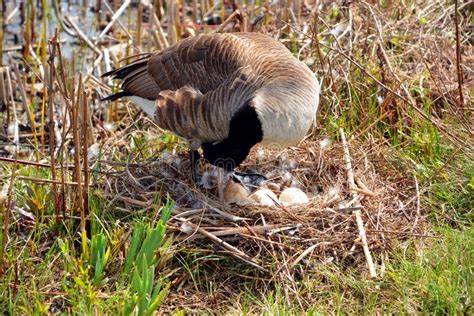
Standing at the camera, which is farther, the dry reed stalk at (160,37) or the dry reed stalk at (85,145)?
the dry reed stalk at (160,37)

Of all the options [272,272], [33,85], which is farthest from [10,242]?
[33,85]

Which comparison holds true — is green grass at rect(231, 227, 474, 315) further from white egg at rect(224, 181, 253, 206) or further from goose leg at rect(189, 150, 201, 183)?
goose leg at rect(189, 150, 201, 183)

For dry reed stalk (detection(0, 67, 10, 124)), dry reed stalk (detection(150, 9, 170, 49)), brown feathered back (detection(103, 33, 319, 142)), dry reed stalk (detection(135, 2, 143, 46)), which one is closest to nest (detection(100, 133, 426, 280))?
brown feathered back (detection(103, 33, 319, 142))

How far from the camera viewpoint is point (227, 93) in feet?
16.9

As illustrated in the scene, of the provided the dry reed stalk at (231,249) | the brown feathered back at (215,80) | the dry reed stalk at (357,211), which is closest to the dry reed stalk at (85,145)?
the dry reed stalk at (231,249)

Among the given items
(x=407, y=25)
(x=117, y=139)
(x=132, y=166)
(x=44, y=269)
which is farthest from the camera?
(x=407, y=25)

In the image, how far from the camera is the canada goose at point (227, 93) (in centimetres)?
475

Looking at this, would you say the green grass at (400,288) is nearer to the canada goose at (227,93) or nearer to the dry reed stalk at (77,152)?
the canada goose at (227,93)

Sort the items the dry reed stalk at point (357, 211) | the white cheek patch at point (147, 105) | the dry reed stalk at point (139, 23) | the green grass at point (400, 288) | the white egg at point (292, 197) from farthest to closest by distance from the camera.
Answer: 1. the dry reed stalk at point (139, 23)
2. the white cheek patch at point (147, 105)
3. the white egg at point (292, 197)
4. the dry reed stalk at point (357, 211)
5. the green grass at point (400, 288)

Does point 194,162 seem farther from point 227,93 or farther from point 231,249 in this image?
point 231,249

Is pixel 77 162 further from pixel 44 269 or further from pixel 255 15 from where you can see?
pixel 255 15

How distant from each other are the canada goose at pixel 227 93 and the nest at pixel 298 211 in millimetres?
369

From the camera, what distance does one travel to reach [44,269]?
4.46 m

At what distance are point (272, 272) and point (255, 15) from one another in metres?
3.94
